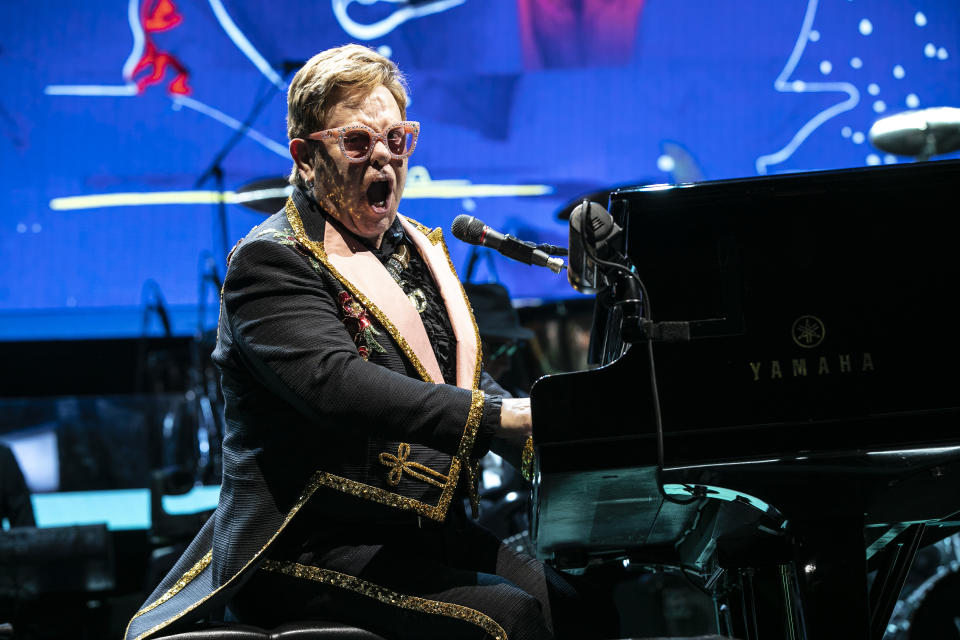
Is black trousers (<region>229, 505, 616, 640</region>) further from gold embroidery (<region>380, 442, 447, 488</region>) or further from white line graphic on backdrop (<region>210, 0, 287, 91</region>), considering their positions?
white line graphic on backdrop (<region>210, 0, 287, 91</region>)

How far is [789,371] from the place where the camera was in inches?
58.3

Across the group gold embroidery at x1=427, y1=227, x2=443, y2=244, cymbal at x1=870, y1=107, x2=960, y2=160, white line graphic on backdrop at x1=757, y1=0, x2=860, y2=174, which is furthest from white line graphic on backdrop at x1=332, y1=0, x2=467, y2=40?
gold embroidery at x1=427, y1=227, x2=443, y2=244

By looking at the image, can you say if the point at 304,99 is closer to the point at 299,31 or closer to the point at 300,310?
the point at 300,310

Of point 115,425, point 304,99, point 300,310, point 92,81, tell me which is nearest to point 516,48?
point 92,81

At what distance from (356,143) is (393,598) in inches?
36.9

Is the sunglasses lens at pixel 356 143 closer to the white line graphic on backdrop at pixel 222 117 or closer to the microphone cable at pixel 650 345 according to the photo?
the microphone cable at pixel 650 345

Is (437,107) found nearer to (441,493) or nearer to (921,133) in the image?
(921,133)

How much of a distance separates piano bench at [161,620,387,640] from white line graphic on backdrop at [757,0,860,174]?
392cm

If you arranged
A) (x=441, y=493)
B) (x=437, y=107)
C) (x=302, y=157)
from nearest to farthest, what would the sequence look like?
(x=441, y=493) → (x=302, y=157) → (x=437, y=107)

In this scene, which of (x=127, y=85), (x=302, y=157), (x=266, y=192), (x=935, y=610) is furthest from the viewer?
(x=127, y=85)

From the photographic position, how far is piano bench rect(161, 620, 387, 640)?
162cm

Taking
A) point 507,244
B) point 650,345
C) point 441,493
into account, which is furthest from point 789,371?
point 441,493

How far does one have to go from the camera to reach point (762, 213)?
1.53 m

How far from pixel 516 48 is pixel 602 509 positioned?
3.80 metres
